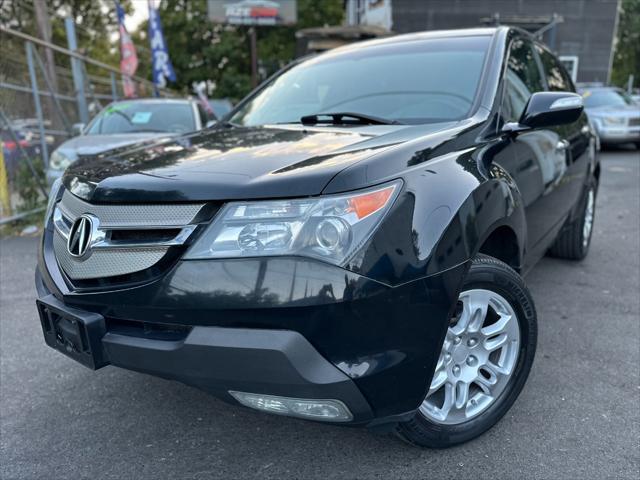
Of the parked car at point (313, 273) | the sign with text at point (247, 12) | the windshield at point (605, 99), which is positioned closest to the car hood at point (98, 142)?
the parked car at point (313, 273)

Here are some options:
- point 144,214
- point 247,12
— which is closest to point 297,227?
point 144,214

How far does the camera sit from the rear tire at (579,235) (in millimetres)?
4156

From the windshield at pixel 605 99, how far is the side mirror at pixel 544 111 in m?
11.2

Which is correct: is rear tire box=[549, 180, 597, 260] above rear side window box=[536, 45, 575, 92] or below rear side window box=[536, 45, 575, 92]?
below

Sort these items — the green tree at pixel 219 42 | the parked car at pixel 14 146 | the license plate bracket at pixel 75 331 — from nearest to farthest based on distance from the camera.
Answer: the license plate bracket at pixel 75 331
the parked car at pixel 14 146
the green tree at pixel 219 42

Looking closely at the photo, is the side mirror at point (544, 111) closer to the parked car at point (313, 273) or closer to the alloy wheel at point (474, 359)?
the parked car at point (313, 273)

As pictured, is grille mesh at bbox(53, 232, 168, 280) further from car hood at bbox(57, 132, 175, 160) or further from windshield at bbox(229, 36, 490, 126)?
car hood at bbox(57, 132, 175, 160)

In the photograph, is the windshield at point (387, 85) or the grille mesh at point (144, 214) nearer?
the grille mesh at point (144, 214)

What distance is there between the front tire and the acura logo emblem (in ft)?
4.20

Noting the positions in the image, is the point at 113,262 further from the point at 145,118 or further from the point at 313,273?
the point at 145,118

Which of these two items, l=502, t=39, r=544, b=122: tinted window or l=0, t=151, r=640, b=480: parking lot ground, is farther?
l=502, t=39, r=544, b=122: tinted window

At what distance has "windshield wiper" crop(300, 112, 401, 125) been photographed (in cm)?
254

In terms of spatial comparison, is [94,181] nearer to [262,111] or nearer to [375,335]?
[375,335]

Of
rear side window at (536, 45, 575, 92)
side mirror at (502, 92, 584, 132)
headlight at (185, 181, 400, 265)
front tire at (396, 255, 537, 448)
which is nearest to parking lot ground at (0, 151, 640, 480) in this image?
front tire at (396, 255, 537, 448)
